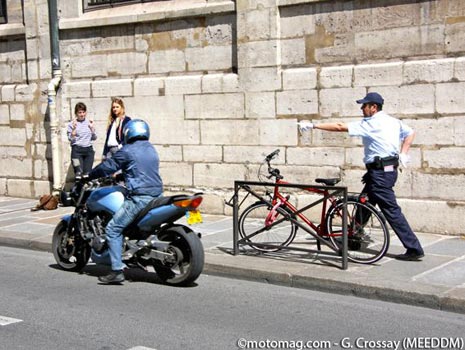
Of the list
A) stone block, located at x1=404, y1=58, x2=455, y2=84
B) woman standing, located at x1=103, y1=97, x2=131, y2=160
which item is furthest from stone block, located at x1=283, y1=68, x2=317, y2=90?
woman standing, located at x1=103, y1=97, x2=131, y2=160

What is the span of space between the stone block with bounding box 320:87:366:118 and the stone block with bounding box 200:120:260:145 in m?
1.19

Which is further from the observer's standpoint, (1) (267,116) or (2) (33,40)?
(2) (33,40)

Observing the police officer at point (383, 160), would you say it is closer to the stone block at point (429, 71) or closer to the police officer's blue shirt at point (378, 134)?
the police officer's blue shirt at point (378, 134)

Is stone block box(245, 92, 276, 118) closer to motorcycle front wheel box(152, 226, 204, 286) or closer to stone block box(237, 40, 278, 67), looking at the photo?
Result: stone block box(237, 40, 278, 67)

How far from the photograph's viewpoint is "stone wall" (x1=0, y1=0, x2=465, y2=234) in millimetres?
9508

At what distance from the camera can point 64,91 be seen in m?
13.5

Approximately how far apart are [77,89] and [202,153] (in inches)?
117

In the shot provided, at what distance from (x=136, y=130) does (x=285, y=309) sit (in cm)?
236

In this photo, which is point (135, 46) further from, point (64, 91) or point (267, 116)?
point (267, 116)

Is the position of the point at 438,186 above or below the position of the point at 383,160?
below

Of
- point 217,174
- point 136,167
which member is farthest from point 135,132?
point 217,174

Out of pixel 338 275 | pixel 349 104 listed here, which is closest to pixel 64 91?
pixel 349 104

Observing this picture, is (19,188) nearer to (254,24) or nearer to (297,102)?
(254,24)

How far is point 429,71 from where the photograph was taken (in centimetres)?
946
